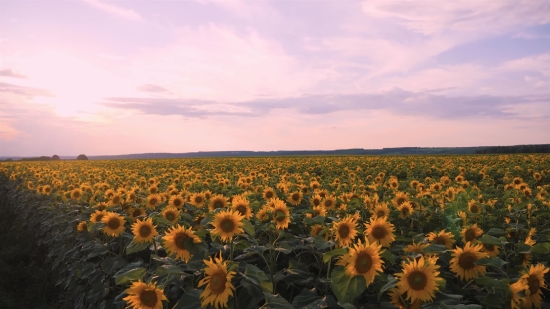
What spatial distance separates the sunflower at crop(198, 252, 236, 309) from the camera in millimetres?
2617

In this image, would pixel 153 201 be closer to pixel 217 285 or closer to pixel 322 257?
pixel 322 257

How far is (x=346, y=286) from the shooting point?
99.5 inches

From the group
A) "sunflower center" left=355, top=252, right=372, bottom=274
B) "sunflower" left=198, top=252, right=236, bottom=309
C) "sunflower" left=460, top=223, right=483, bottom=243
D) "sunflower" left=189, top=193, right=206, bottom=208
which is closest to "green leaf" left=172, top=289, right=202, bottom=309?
"sunflower" left=198, top=252, right=236, bottom=309

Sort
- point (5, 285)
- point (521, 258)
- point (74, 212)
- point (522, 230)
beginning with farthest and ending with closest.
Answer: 1. point (5, 285)
2. point (74, 212)
3. point (522, 230)
4. point (521, 258)

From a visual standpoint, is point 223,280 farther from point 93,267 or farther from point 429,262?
point 93,267

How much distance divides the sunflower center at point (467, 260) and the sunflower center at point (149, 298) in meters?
2.25

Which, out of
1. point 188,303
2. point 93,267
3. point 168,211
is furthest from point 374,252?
point 93,267

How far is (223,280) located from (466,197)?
509 centimetres

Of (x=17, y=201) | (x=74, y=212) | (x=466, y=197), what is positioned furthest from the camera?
(x=17, y=201)

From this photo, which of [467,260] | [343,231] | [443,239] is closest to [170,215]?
[343,231]

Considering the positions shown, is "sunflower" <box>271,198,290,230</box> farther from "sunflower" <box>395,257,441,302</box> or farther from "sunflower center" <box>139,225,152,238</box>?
"sunflower" <box>395,257,441,302</box>

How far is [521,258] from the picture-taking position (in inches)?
140

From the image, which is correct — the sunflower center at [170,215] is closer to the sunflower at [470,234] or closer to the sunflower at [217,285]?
the sunflower at [217,285]

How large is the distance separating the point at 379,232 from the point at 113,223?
331 centimetres
